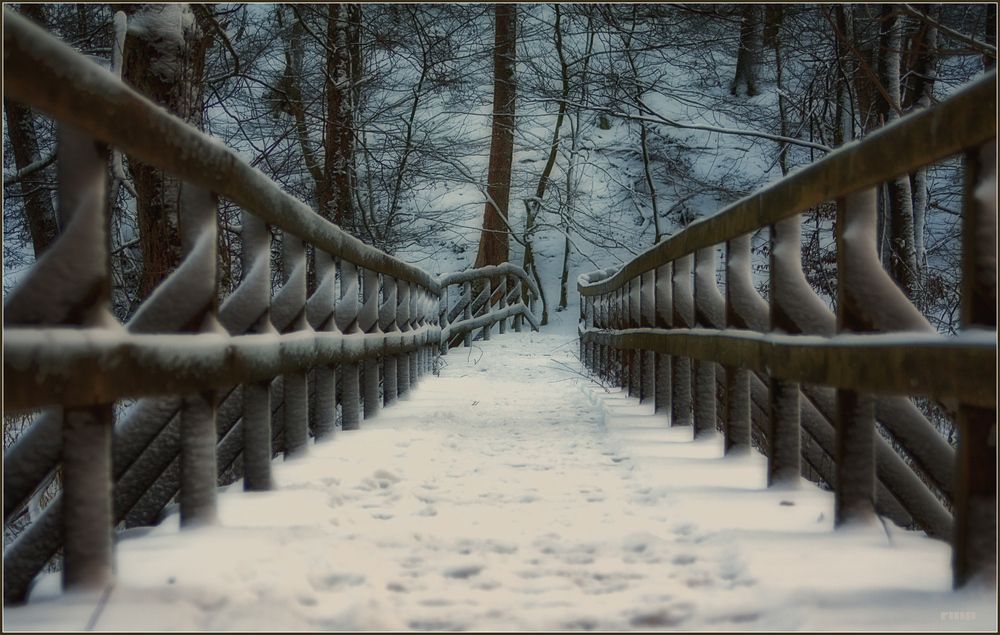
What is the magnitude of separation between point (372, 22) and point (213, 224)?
11.0 metres

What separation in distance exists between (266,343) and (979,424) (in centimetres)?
249

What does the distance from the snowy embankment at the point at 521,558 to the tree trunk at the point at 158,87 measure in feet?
9.41

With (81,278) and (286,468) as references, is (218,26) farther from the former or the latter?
(81,278)

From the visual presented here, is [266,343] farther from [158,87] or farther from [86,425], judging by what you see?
[158,87]

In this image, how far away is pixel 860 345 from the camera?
9.55 feet

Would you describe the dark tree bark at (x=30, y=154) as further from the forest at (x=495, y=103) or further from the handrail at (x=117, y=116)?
the handrail at (x=117, y=116)

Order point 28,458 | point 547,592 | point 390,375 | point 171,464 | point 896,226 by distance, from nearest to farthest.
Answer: point 28,458
point 547,592
point 171,464
point 390,375
point 896,226

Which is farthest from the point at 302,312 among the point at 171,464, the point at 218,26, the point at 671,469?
the point at 218,26

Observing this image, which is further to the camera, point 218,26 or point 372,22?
point 372,22

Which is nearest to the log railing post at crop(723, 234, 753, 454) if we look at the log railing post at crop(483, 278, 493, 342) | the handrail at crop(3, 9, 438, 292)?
the handrail at crop(3, 9, 438, 292)

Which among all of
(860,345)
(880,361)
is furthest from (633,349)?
(880,361)

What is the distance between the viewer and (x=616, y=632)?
87.8 inches

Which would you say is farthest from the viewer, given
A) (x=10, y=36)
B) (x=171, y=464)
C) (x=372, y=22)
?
(x=372, y=22)

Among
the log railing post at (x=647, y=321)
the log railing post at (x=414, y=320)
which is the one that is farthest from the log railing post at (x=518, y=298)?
the log railing post at (x=647, y=321)
